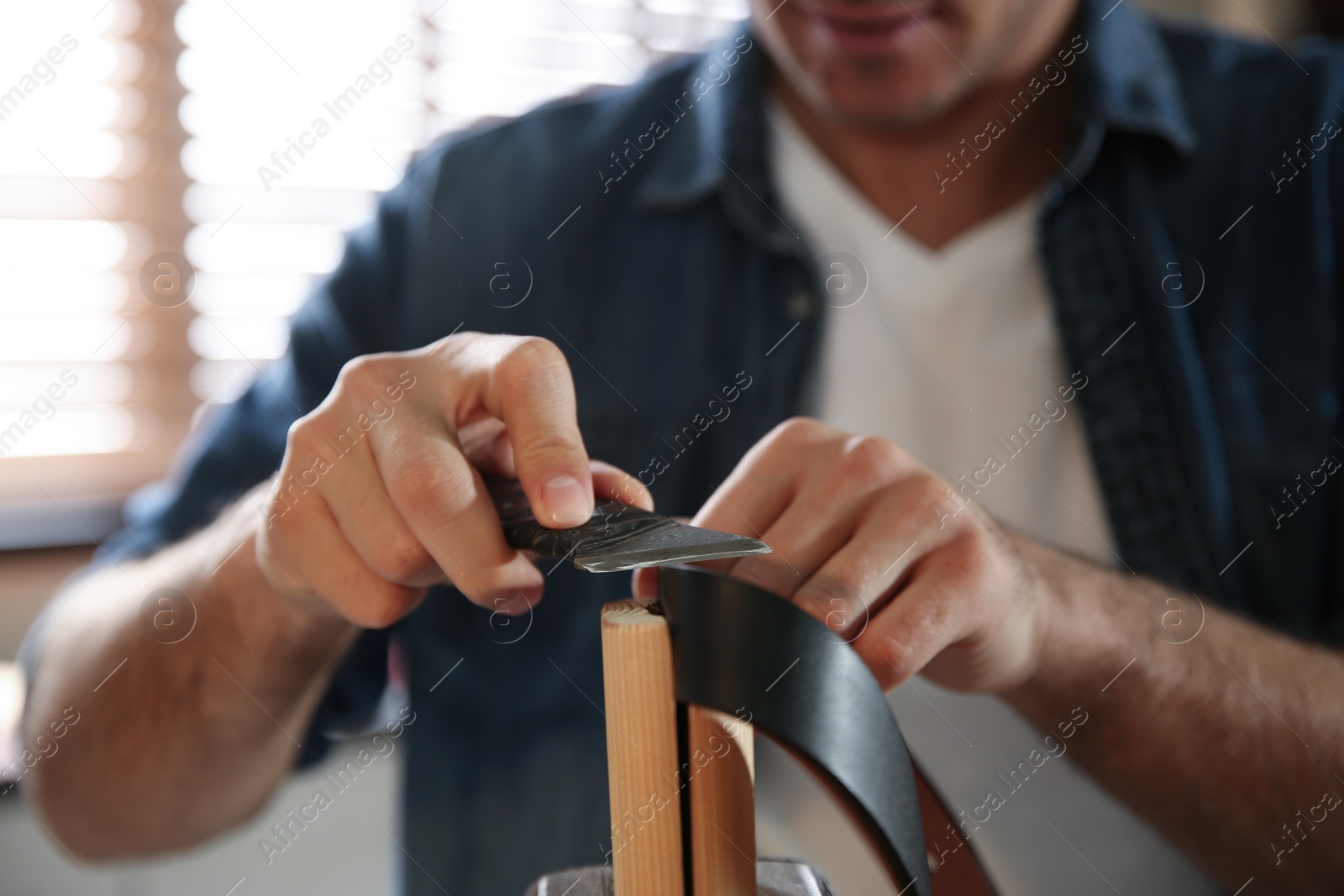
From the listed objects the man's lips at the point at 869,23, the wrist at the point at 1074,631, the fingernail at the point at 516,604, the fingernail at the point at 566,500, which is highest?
the man's lips at the point at 869,23

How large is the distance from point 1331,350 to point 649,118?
37cm

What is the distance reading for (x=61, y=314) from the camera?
91cm

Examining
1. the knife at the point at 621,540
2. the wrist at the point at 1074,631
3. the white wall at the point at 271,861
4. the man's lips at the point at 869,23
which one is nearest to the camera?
the knife at the point at 621,540

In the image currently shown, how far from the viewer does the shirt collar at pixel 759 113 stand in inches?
20.9

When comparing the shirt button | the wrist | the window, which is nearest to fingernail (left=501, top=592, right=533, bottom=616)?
the wrist

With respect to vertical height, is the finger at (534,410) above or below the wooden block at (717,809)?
above

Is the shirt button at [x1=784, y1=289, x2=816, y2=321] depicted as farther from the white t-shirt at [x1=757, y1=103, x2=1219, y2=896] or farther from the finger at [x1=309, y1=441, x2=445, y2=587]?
the finger at [x1=309, y1=441, x2=445, y2=587]

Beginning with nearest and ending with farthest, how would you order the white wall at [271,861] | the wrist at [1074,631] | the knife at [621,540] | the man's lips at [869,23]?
the knife at [621,540] < the wrist at [1074,631] < the man's lips at [869,23] < the white wall at [271,861]

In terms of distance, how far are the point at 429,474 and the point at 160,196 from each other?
0.86 meters

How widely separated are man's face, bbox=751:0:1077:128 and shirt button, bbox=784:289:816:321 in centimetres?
9

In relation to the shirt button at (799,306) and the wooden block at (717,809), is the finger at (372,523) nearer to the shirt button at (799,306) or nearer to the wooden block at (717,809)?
the wooden block at (717,809)

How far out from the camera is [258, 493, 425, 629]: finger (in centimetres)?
27

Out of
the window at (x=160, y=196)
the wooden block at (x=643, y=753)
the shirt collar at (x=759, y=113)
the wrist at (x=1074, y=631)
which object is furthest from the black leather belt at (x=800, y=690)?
the window at (x=160, y=196)

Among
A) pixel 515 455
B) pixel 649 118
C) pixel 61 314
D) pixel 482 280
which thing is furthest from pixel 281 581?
pixel 61 314
